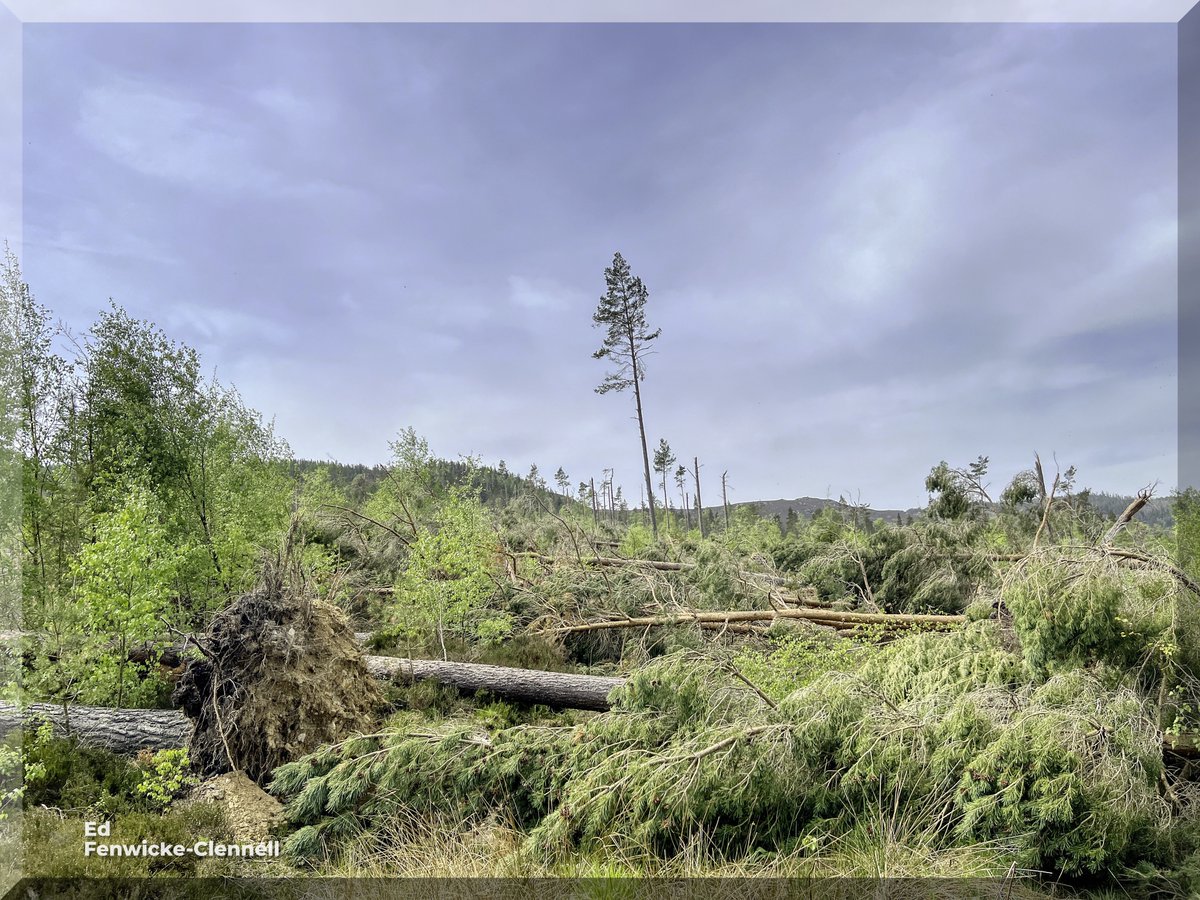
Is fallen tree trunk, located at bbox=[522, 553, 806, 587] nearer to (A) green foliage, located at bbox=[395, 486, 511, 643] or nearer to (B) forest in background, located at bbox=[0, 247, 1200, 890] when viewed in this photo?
(B) forest in background, located at bbox=[0, 247, 1200, 890]

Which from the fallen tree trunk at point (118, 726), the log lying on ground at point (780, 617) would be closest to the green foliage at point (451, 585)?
the log lying on ground at point (780, 617)

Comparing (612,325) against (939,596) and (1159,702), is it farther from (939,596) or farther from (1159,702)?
(1159,702)

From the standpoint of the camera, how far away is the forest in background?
327 centimetres

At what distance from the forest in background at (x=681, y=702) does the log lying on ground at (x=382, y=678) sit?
0.21 m

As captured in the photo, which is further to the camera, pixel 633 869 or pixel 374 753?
pixel 374 753

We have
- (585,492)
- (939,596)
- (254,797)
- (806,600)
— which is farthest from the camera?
(585,492)

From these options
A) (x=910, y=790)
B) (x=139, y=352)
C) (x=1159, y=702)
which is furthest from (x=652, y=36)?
(x=139, y=352)

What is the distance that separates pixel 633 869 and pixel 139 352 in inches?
360

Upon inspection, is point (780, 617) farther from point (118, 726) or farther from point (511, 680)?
point (118, 726)

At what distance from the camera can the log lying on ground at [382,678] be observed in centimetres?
539

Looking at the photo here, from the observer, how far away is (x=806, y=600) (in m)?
8.95

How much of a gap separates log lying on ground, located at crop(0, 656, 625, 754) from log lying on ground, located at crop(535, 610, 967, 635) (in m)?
1.56

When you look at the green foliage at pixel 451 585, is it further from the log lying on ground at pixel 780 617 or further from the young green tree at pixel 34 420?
the young green tree at pixel 34 420

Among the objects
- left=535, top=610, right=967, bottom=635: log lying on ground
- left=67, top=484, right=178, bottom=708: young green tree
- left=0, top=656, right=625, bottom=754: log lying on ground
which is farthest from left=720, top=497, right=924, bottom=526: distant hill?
left=67, top=484, right=178, bottom=708: young green tree
